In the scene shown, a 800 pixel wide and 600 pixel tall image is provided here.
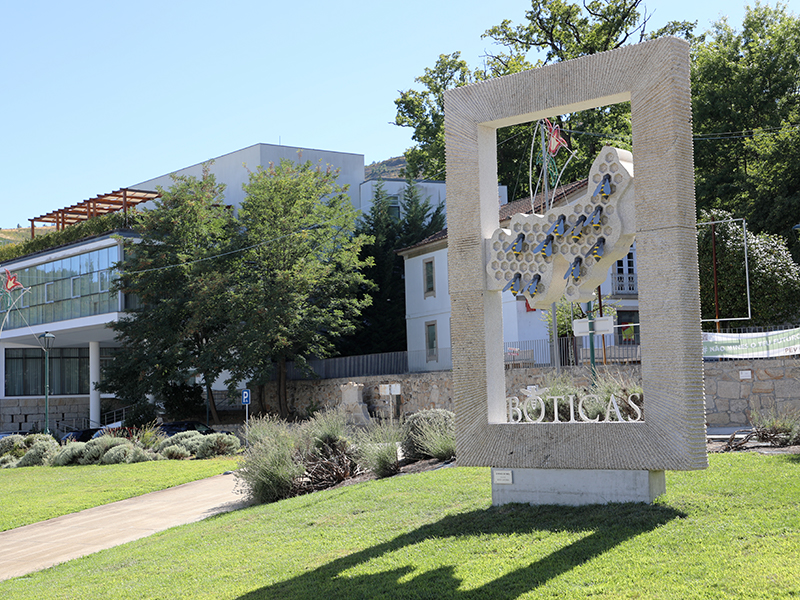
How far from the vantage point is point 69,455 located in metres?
24.5

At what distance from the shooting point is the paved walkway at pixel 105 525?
12086 millimetres

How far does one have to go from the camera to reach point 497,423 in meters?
10.1

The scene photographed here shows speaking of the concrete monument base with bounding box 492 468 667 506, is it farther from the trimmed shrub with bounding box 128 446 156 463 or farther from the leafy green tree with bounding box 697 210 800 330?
the leafy green tree with bounding box 697 210 800 330

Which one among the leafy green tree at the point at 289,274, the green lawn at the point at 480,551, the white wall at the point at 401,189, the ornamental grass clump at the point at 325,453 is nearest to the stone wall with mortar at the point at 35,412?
the leafy green tree at the point at 289,274

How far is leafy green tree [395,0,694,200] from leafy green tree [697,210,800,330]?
13.6 meters

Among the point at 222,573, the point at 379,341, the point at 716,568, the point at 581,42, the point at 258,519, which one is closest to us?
the point at 716,568

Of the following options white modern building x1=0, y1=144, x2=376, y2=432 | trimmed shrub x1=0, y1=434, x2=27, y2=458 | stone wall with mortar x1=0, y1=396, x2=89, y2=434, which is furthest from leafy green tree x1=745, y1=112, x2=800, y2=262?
stone wall with mortar x1=0, y1=396, x2=89, y2=434

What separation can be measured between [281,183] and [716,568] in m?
31.3

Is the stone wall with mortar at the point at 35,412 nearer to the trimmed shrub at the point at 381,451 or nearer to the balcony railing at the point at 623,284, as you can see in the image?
the balcony railing at the point at 623,284

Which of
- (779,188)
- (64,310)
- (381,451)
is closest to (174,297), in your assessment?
(64,310)

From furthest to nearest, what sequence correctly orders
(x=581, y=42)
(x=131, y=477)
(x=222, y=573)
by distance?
(x=581, y=42) < (x=131, y=477) < (x=222, y=573)

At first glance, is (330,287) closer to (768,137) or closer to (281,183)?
(281,183)

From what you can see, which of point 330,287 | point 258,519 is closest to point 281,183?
point 330,287

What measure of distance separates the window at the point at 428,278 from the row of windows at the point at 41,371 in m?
20.1
